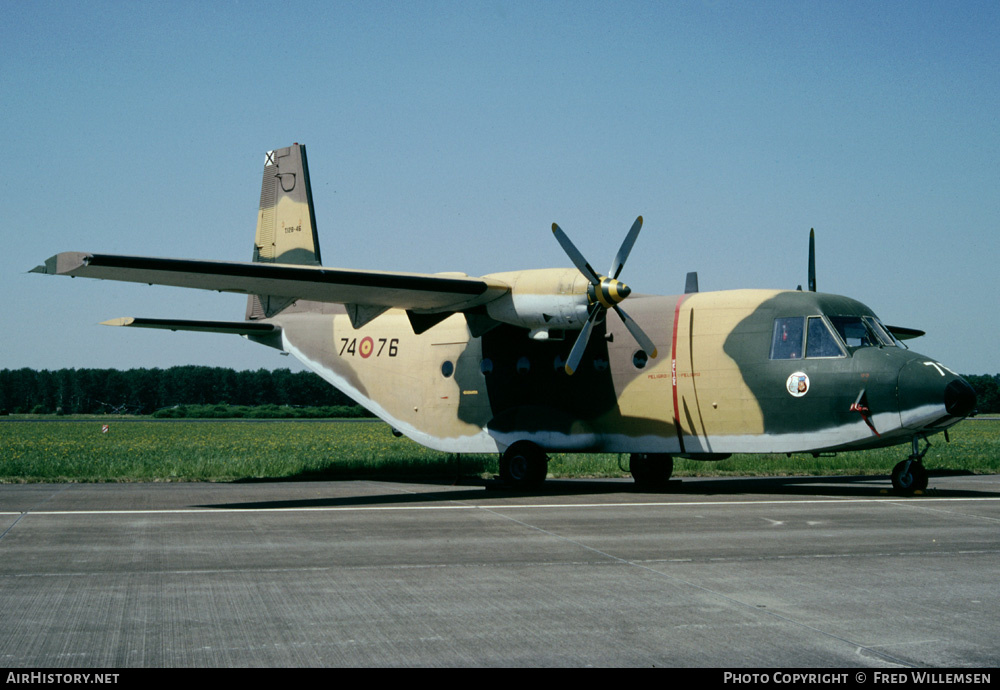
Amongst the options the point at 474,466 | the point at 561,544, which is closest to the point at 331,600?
the point at 561,544

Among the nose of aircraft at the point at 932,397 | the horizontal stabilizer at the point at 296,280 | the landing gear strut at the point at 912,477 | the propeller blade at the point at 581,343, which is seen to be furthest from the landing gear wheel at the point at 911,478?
the horizontal stabilizer at the point at 296,280

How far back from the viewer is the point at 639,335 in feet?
53.3

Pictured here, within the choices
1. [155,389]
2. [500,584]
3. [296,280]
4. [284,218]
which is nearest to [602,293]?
[296,280]

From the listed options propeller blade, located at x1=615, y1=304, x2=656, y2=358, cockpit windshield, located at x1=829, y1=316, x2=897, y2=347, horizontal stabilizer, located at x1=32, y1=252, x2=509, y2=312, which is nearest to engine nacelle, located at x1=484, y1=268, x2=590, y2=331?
horizontal stabilizer, located at x1=32, y1=252, x2=509, y2=312

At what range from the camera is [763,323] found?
15.6 metres

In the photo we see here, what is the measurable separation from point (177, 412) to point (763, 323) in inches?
3187

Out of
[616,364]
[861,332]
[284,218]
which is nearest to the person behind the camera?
[861,332]

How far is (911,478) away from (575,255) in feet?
22.9

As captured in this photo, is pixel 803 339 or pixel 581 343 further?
pixel 581 343

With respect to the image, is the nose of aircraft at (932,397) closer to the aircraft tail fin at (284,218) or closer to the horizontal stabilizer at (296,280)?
the horizontal stabilizer at (296,280)

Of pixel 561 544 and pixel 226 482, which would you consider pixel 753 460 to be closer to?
pixel 226 482

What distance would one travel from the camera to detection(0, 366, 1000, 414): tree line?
410ft

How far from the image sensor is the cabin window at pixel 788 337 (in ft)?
50.1

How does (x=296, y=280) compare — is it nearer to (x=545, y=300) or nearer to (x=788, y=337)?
(x=545, y=300)
